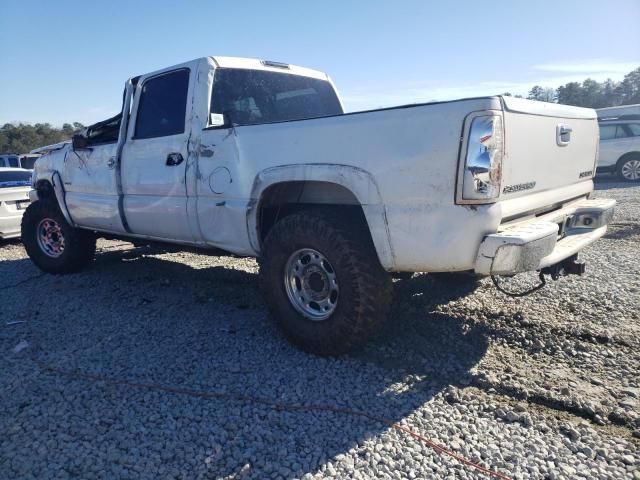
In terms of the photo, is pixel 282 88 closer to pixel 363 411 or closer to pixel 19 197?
pixel 363 411

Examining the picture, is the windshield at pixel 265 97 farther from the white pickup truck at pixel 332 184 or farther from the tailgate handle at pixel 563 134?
the tailgate handle at pixel 563 134

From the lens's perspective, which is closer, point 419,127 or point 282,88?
point 419,127

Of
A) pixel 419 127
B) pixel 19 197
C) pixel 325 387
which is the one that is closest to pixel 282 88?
pixel 419 127

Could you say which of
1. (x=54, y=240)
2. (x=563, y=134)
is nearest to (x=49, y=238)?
(x=54, y=240)

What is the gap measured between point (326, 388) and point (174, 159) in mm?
2354

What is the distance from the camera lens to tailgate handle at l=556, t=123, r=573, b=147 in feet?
10.4

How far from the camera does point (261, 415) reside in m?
2.71

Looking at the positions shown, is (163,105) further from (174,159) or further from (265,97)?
(265,97)

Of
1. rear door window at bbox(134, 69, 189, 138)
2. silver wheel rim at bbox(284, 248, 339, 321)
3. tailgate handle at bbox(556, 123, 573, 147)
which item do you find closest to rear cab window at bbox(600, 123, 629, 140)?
tailgate handle at bbox(556, 123, 573, 147)

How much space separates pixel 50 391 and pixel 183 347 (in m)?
0.92

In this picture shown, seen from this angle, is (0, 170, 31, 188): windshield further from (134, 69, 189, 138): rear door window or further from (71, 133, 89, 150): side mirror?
(134, 69, 189, 138): rear door window

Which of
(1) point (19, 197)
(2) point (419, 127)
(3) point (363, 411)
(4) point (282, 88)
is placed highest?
(4) point (282, 88)

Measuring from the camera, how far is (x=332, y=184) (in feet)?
11.0

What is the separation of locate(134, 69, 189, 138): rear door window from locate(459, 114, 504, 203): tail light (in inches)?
100
